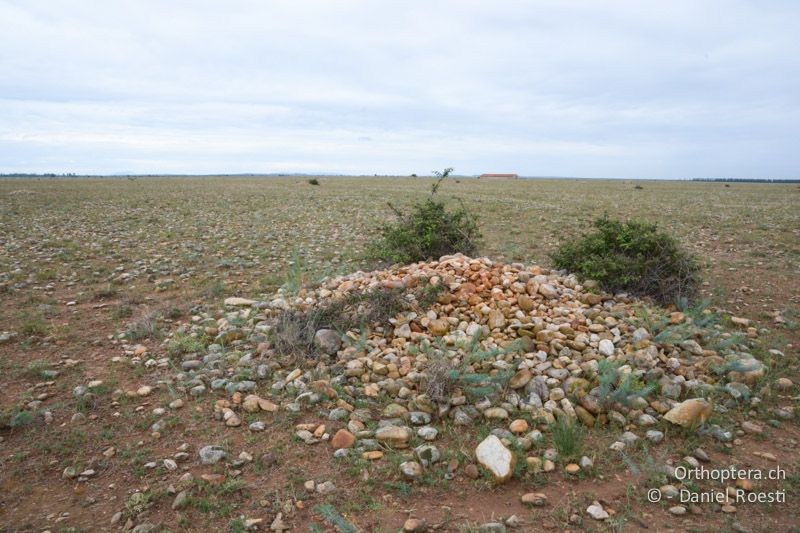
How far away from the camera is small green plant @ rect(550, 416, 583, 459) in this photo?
3511mm

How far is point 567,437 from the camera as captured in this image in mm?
3572

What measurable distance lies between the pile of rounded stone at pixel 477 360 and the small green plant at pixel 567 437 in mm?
145

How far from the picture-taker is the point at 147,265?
9406 mm

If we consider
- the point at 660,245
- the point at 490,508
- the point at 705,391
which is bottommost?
the point at 490,508

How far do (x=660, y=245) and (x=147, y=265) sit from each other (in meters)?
9.38

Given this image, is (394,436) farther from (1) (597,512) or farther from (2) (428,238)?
(2) (428,238)

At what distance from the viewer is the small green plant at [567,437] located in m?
3.51

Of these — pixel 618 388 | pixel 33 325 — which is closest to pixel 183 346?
pixel 33 325

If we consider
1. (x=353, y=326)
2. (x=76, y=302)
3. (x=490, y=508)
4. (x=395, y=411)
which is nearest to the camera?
(x=490, y=508)

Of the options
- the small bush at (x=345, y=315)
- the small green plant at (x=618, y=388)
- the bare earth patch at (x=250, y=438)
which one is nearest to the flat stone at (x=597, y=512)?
the bare earth patch at (x=250, y=438)

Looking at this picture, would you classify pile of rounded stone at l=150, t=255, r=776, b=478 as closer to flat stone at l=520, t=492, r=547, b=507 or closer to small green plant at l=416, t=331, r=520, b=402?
small green plant at l=416, t=331, r=520, b=402

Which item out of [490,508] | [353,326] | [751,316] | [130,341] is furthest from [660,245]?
[130,341]

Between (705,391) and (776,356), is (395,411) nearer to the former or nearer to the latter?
(705,391)

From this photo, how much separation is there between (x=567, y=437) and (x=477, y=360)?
49.7 inches
